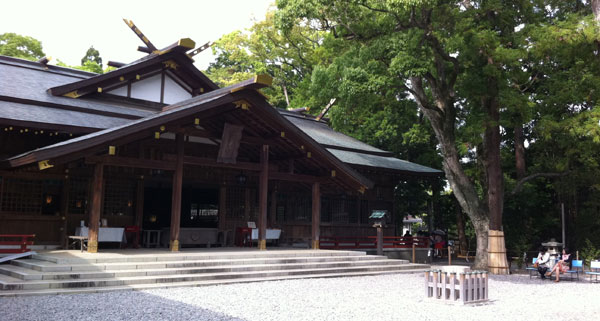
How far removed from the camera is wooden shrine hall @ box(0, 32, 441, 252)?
1232cm

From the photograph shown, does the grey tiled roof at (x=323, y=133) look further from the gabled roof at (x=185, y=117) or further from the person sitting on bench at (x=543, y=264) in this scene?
the person sitting on bench at (x=543, y=264)

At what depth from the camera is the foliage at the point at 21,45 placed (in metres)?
35.1

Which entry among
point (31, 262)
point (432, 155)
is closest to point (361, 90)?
point (31, 262)

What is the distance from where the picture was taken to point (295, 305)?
8766 millimetres

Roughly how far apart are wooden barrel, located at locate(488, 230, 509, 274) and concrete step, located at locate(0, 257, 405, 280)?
178 inches

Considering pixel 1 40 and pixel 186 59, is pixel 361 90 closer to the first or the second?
pixel 186 59

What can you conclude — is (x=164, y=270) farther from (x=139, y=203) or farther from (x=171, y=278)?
(x=139, y=203)

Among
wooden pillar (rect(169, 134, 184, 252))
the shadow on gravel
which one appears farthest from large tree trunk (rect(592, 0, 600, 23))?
the shadow on gravel

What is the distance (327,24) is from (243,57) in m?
19.6

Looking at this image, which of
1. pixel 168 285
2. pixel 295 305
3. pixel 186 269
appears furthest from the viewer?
pixel 186 269

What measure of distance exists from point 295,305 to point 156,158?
8.37 m

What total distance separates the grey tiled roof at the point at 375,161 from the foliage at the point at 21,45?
86.9 ft

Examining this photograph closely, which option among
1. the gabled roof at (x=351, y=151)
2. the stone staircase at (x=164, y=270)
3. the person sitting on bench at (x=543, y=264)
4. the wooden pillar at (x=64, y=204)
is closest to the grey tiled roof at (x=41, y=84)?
the wooden pillar at (x=64, y=204)

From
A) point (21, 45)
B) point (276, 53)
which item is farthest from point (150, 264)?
point (21, 45)
